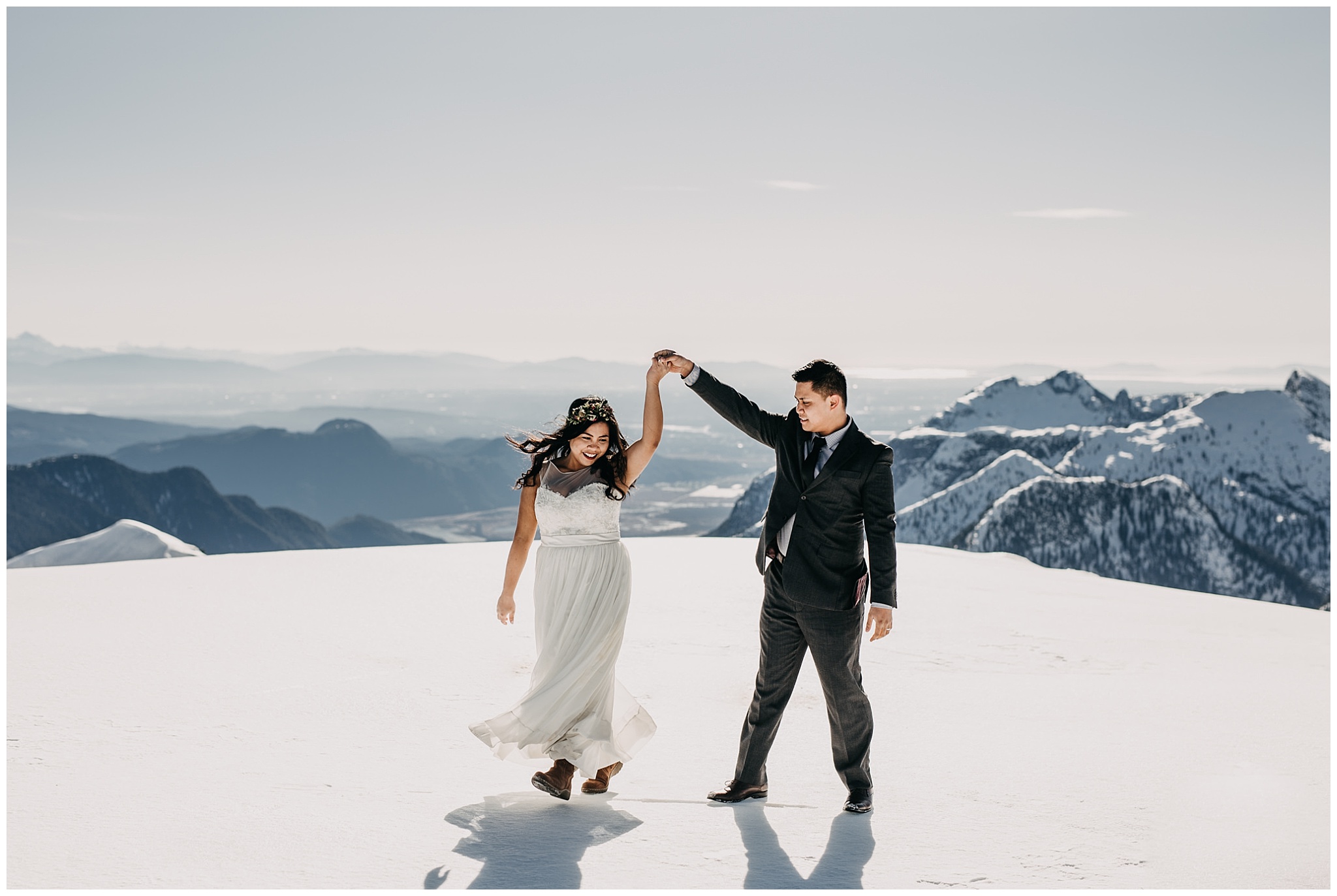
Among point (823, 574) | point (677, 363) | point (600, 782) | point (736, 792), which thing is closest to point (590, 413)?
point (677, 363)

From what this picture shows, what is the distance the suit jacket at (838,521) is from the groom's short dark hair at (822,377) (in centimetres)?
19

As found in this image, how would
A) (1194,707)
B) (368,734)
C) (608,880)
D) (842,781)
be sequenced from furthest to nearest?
(1194,707) → (368,734) → (842,781) → (608,880)

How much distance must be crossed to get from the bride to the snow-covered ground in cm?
22

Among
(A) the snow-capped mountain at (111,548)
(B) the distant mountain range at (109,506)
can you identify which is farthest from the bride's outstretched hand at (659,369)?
(B) the distant mountain range at (109,506)

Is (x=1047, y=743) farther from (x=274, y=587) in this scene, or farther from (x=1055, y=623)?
A: (x=274, y=587)

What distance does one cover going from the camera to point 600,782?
14.2 feet

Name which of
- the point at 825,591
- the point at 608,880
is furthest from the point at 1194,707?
the point at 608,880

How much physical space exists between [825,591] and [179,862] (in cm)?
244

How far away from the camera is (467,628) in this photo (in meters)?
8.08

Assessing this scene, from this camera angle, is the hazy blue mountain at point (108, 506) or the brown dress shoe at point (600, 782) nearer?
the brown dress shoe at point (600, 782)

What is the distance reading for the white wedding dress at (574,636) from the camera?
4262 millimetres

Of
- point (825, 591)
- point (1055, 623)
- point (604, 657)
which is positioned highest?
point (825, 591)

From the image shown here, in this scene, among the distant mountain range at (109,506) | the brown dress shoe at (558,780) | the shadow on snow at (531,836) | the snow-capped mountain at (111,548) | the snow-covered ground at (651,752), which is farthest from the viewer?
the distant mountain range at (109,506)

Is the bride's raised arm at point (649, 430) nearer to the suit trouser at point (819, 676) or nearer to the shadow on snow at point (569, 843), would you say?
the suit trouser at point (819, 676)
